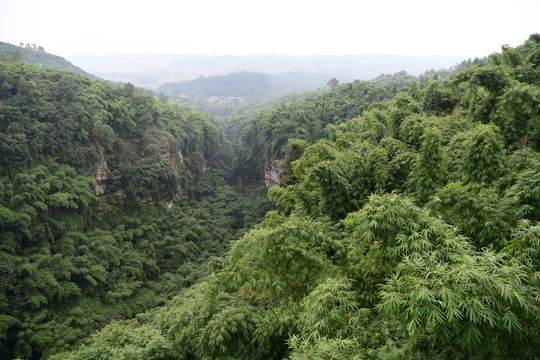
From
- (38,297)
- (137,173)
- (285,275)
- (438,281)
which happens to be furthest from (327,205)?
(137,173)

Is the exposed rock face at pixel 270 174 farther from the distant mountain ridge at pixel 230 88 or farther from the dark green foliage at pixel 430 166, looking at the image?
the distant mountain ridge at pixel 230 88

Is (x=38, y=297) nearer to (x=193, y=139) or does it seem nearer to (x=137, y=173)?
(x=137, y=173)

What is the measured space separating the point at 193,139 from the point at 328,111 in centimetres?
2170

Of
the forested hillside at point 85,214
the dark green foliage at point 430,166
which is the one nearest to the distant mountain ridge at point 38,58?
the forested hillside at point 85,214

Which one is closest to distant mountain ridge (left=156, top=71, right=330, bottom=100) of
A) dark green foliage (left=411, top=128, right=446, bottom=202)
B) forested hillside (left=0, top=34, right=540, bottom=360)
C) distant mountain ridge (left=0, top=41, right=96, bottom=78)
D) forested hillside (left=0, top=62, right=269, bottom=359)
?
distant mountain ridge (left=0, top=41, right=96, bottom=78)

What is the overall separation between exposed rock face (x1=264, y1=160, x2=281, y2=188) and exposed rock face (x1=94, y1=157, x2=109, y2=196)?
20556mm

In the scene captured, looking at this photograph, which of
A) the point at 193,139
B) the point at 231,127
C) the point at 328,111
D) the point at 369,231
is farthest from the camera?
the point at 231,127

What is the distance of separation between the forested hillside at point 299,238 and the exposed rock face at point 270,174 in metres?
4.78

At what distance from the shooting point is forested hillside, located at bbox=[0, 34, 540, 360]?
328cm

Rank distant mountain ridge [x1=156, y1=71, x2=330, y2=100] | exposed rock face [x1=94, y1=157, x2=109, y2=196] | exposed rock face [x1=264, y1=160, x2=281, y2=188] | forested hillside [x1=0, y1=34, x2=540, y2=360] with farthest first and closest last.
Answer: distant mountain ridge [x1=156, y1=71, x2=330, y2=100]
exposed rock face [x1=264, y1=160, x2=281, y2=188]
exposed rock face [x1=94, y1=157, x2=109, y2=196]
forested hillside [x1=0, y1=34, x2=540, y2=360]

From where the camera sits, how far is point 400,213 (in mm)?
4066

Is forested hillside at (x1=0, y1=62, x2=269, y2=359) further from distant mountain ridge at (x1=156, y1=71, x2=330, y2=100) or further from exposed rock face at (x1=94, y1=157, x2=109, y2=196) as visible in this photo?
distant mountain ridge at (x1=156, y1=71, x2=330, y2=100)

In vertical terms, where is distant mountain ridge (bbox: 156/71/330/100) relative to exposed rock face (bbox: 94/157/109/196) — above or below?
above

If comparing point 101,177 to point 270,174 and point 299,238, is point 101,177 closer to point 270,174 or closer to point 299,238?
point 270,174
